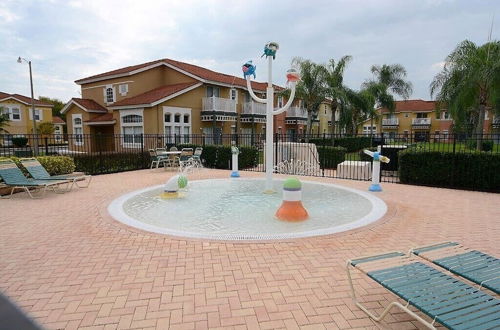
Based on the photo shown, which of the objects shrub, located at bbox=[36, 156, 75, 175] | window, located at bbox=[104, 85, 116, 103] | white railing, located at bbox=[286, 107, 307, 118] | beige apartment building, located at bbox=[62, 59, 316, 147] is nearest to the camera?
shrub, located at bbox=[36, 156, 75, 175]

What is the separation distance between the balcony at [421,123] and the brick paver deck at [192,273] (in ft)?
180

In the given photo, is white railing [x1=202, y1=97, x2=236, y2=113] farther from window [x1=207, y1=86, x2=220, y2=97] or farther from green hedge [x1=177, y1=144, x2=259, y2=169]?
green hedge [x1=177, y1=144, x2=259, y2=169]

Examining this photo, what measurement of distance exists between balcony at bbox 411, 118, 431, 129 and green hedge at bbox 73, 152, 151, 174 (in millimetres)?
53090

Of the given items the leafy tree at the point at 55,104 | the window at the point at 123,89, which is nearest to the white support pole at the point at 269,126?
the window at the point at 123,89

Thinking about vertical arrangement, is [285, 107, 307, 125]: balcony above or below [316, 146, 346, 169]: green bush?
above

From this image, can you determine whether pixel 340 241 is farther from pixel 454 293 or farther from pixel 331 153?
pixel 331 153

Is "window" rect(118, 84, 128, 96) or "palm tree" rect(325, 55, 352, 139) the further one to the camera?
"window" rect(118, 84, 128, 96)

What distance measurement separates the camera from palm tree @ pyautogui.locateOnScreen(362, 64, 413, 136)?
3494cm

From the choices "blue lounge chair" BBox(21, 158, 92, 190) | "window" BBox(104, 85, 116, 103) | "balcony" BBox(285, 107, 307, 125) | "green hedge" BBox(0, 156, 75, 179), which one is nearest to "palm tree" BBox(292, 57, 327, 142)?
"balcony" BBox(285, 107, 307, 125)

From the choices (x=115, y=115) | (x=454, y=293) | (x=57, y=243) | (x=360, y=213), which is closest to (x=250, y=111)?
(x=115, y=115)

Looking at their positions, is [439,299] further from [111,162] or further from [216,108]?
[216,108]

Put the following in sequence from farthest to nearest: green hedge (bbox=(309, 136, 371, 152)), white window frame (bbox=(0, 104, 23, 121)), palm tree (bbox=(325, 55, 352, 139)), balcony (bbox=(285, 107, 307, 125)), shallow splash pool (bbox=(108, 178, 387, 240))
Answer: balcony (bbox=(285, 107, 307, 125)) < white window frame (bbox=(0, 104, 23, 121)) < green hedge (bbox=(309, 136, 371, 152)) < palm tree (bbox=(325, 55, 352, 139)) < shallow splash pool (bbox=(108, 178, 387, 240))

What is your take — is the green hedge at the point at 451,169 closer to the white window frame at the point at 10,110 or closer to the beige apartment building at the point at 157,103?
the beige apartment building at the point at 157,103

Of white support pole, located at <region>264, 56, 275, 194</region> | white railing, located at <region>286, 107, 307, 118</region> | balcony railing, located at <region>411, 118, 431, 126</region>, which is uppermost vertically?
white railing, located at <region>286, 107, 307, 118</region>
